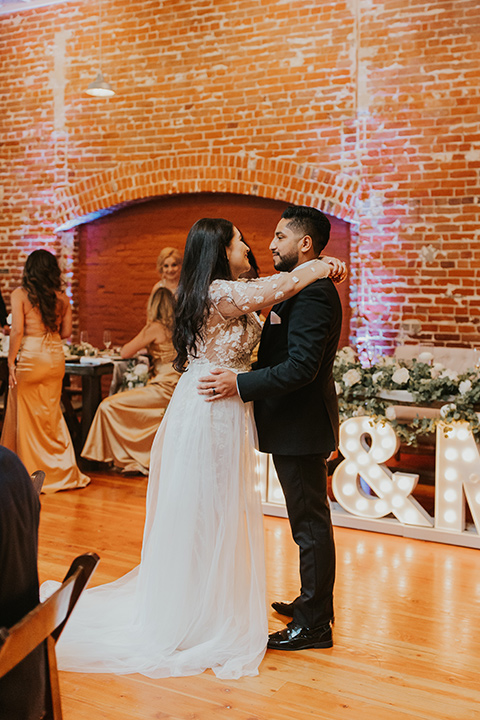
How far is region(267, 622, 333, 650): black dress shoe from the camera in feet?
9.05

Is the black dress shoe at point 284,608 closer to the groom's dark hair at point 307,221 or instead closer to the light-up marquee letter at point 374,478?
the light-up marquee letter at point 374,478

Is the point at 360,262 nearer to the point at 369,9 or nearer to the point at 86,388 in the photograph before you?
the point at 369,9

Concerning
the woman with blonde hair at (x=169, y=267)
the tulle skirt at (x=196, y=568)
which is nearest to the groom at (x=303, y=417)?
the tulle skirt at (x=196, y=568)

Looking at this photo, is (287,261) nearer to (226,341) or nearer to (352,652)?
(226,341)

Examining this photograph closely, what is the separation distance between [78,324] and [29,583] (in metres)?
7.29

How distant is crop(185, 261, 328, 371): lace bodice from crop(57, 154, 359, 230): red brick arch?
4404mm

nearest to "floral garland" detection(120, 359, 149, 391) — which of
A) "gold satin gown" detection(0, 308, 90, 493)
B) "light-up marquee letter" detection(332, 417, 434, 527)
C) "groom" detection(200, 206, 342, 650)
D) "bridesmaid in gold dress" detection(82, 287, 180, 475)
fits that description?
"bridesmaid in gold dress" detection(82, 287, 180, 475)

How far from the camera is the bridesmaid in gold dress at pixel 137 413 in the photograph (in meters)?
5.62

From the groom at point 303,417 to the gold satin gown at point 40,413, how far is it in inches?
109

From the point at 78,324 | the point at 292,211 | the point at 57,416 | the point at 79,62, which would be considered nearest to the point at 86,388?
the point at 57,416

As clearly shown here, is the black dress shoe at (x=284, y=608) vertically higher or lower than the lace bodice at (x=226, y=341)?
lower

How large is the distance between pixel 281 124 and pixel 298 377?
5193 mm

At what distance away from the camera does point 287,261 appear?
9.04ft

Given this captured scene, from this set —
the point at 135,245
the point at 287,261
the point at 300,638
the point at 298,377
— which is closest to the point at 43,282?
the point at 287,261
